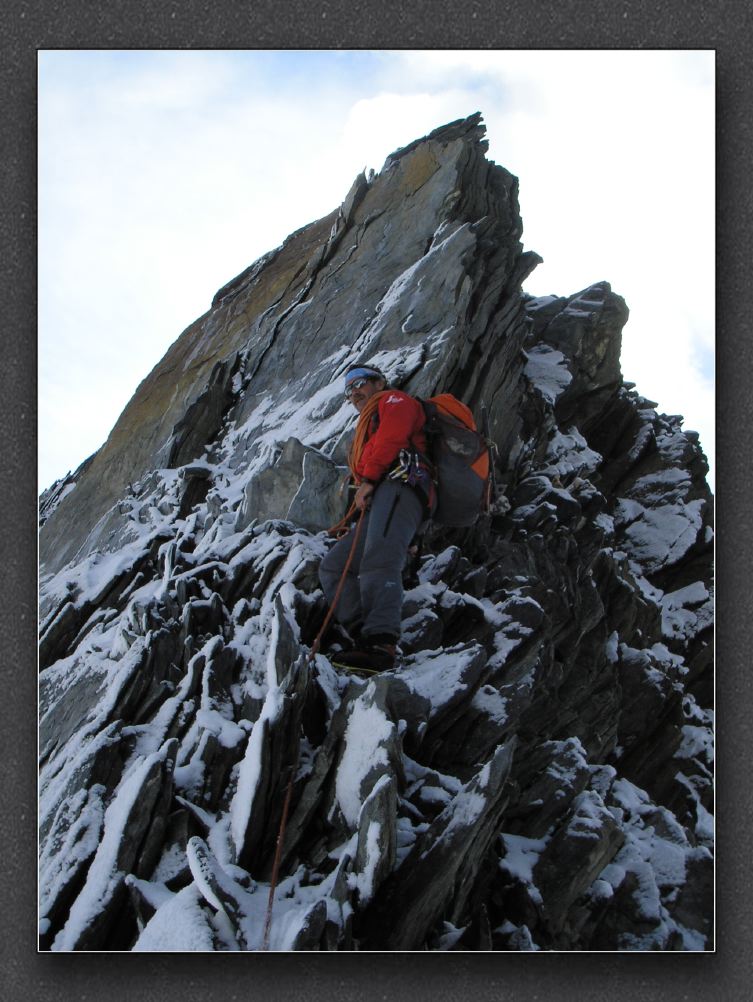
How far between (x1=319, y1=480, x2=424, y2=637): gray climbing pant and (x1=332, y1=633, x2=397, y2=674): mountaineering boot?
39 millimetres

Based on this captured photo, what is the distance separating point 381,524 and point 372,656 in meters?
0.70

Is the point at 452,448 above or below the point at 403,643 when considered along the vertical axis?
above

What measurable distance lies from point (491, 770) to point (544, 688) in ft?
3.60

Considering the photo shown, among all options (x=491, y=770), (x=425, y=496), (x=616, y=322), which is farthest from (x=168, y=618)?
(x=616, y=322)

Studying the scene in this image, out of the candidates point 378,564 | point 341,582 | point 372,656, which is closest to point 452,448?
point 378,564

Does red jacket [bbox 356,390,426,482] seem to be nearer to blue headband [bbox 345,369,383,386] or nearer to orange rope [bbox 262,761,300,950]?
blue headband [bbox 345,369,383,386]

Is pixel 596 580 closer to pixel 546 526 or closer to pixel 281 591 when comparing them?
pixel 546 526

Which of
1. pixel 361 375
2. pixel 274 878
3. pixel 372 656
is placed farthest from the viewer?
pixel 361 375

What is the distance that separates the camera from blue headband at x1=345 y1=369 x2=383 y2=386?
20.4 ft

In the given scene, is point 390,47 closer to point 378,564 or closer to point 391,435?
point 391,435

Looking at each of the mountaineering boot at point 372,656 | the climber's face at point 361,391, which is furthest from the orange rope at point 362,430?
the mountaineering boot at point 372,656

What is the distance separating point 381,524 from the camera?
5684mm

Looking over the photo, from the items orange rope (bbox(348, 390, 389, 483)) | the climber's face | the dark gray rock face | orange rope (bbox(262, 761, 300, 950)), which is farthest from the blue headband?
orange rope (bbox(262, 761, 300, 950))

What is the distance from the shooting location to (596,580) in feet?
24.1
